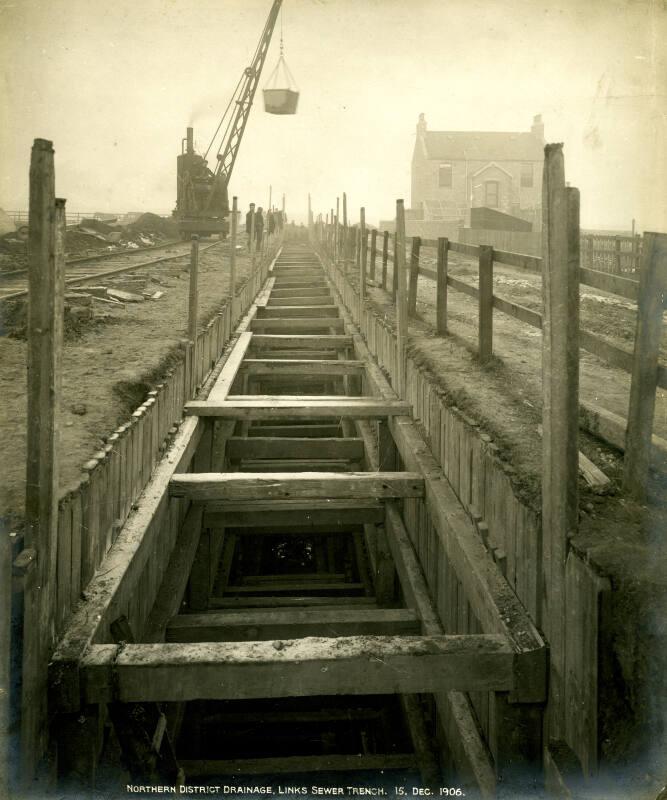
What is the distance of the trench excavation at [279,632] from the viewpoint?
9.14 ft

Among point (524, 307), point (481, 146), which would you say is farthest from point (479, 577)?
point (481, 146)

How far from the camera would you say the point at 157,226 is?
39.2m

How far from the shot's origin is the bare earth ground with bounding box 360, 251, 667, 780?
2.23m

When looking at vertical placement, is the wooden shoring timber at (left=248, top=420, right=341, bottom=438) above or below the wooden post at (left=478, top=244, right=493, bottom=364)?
below

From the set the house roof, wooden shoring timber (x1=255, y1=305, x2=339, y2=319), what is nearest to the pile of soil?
wooden shoring timber (x1=255, y1=305, x2=339, y2=319)

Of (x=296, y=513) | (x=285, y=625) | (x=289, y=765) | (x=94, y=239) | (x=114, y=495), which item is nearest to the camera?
(x=114, y=495)

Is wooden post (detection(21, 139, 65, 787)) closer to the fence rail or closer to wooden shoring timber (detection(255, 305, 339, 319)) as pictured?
the fence rail

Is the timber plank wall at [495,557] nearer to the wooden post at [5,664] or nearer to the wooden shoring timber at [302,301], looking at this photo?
the wooden post at [5,664]

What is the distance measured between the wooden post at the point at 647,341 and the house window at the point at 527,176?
193 ft

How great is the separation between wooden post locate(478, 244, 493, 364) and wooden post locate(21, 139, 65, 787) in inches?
149

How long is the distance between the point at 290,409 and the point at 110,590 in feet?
10.1

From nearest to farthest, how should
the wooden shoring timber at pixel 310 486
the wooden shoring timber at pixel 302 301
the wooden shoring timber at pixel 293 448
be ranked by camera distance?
the wooden shoring timber at pixel 310 486 → the wooden shoring timber at pixel 293 448 → the wooden shoring timber at pixel 302 301

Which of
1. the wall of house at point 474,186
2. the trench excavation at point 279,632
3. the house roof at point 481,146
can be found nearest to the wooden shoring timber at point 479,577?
the trench excavation at point 279,632

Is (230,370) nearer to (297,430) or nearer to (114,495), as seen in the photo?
(297,430)
